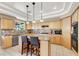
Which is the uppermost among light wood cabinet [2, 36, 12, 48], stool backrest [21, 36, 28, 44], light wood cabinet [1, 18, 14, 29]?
light wood cabinet [1, 18, 14, 29]

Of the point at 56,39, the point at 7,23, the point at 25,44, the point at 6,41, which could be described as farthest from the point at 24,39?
the point at 56,39

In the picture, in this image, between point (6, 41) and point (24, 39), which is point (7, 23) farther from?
point (24, 39)

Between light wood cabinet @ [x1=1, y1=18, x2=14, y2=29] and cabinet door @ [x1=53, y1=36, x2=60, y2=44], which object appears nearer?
light wood cabinet @ [x1=1, y1=18, x2=14, y2=29]

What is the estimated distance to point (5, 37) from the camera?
5.70 meters

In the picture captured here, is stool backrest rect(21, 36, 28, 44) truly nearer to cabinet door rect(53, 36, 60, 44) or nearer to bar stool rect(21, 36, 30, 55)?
bar stool rect(21, 36, 30, 55)

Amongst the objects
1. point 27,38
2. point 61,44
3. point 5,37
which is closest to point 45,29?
point 61,44

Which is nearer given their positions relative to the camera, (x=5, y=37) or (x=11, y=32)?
(x=5, y=37)

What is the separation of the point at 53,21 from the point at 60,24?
0.51 metres

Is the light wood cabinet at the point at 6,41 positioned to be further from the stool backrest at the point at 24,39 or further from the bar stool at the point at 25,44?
the stool backrest at the point at 24,39

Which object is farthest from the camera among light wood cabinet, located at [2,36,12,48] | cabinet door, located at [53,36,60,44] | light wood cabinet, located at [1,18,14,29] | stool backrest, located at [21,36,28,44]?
cabinet door, located at [53,36,60,44]

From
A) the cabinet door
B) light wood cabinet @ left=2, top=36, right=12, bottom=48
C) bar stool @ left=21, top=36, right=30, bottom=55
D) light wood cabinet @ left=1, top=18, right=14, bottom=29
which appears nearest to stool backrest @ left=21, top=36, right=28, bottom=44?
bar stool @ left=21, top=36, right=30, bottom=55

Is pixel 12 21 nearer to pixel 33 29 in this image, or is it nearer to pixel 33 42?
pixel 33 29

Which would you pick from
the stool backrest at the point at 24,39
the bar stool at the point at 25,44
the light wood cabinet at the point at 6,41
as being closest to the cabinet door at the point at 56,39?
the light wood cabinet at the point at 6,41

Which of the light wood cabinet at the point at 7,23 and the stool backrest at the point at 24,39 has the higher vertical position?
the light wood cabinet at the point at 7,23
